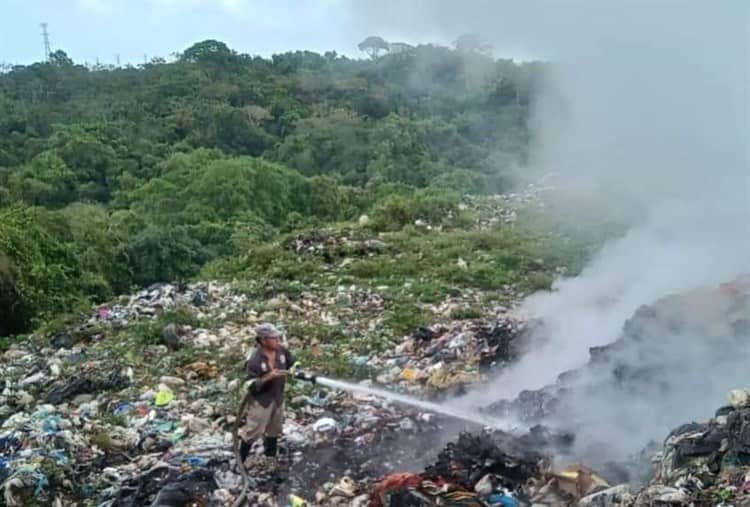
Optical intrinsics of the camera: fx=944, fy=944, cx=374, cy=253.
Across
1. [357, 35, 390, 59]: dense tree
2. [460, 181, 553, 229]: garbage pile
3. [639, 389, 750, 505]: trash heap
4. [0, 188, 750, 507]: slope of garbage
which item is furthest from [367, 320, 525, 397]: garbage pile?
[357, 35, 390, 59]: dense tree

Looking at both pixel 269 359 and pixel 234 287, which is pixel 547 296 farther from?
pixel 269 359

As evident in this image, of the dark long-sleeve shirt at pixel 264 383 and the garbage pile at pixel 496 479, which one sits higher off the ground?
the dark long-sleeve shirt at pixel 264 383

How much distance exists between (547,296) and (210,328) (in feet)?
13.2

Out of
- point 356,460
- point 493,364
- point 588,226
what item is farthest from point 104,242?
point 356,460

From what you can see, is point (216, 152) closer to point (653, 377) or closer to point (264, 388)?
point (264, 388)

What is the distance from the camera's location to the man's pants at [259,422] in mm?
6418

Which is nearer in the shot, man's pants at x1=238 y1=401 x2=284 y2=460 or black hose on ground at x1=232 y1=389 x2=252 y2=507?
black hose on ground at x1=232 y1=389 x2=252 y2=507

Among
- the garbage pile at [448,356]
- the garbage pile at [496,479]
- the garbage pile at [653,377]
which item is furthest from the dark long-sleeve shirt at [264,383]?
the garbage pile at [448,356]

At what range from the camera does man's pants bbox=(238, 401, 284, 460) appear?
642 cm

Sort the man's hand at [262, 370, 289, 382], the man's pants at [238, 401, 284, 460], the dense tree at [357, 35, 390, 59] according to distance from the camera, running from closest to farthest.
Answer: the man's hand at [262, 370, 289, 382] < the man's pants at [238, 401, 284, 460] < the dense tree at [357, 35, 390, 59]

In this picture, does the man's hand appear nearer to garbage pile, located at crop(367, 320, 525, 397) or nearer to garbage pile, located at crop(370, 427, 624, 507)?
garbage pile, located at crop(370, 427, 624, 507)

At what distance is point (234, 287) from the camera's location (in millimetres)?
12562

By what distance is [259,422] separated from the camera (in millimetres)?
6418

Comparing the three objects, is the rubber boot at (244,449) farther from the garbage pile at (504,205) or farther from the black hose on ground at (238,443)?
the garbage pile at (504,205)
